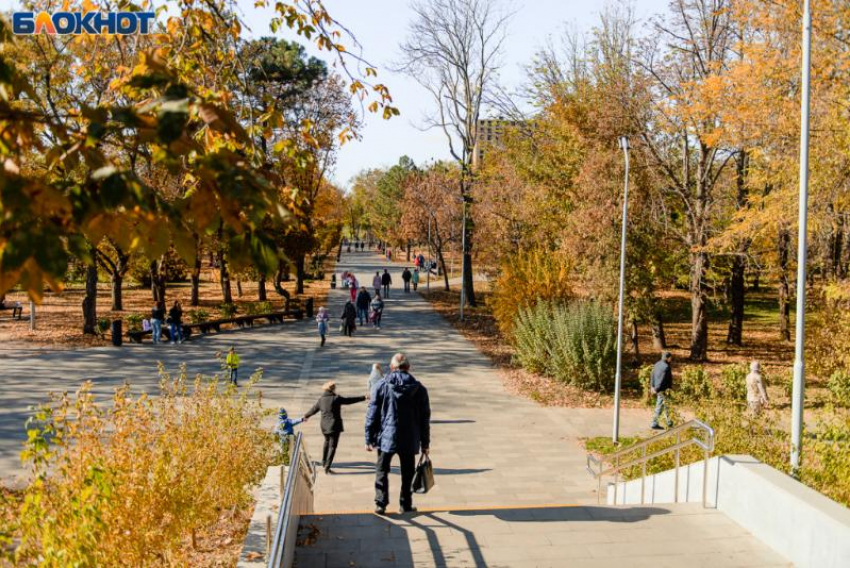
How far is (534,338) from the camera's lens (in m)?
20.2

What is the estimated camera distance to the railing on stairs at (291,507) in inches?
167

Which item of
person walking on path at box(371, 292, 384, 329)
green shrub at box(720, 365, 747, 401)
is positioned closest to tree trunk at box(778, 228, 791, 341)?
green shrub at box(720, 365, 747, 401)

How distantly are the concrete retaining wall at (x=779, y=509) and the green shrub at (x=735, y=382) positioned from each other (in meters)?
10.1

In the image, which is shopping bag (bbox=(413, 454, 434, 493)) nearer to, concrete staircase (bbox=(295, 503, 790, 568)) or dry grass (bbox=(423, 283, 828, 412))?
concrete staircase (bbox=(295, 503, 790, 568))

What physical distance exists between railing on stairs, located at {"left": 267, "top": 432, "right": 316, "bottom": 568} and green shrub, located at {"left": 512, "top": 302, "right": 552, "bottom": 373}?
11.5m

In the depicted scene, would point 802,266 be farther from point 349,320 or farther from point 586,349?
point 349,320

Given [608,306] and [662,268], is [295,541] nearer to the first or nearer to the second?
[608,306]

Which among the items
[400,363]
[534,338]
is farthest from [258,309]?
[400,363]

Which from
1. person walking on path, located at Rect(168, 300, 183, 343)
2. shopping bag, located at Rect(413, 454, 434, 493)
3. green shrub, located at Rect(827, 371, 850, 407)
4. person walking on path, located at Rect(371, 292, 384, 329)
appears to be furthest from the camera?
person walking on path, located at Rect(371, 292, 384, 329)

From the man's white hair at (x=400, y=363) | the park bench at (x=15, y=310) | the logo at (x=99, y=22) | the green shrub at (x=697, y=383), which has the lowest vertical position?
the green shrub at (x=697, y=383)

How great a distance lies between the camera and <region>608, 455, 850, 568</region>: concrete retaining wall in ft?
17.8

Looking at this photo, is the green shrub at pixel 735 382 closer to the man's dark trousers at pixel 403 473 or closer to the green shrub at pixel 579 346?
the green shrub at pixel 579 346

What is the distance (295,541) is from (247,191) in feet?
13.8

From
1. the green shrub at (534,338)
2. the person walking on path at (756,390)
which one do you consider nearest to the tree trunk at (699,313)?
the green shrub at (534,338)
